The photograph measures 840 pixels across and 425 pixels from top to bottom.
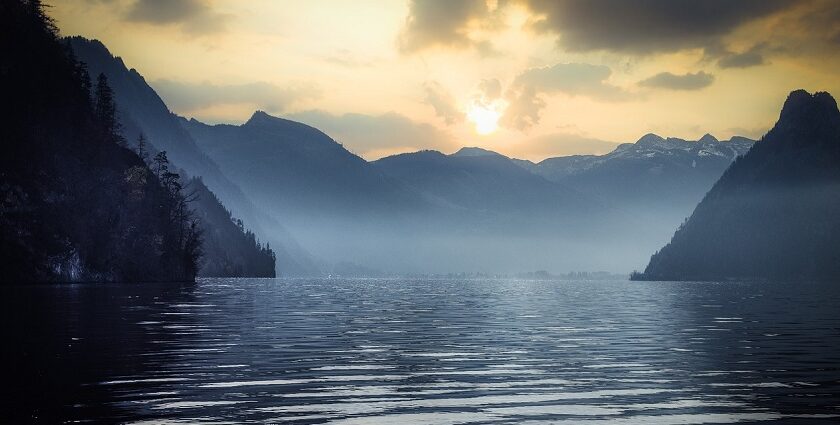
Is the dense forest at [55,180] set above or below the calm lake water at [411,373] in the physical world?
above

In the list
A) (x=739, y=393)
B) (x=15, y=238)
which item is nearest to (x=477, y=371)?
(x=739, y=393)

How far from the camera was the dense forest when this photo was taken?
150500 mm

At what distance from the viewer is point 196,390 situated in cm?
2770

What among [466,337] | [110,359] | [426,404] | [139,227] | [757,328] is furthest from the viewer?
[139,227]

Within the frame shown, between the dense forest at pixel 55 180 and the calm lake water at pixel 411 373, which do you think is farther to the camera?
the dense forest at pixel 55 180

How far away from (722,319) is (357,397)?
2290 inches

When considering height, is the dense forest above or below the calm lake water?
above

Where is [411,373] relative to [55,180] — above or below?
below

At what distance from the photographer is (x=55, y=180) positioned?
164 meters

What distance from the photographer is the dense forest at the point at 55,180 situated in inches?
5925

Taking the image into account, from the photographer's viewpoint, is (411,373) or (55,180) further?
(55,180)

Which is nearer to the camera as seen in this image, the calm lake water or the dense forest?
the calm lake water

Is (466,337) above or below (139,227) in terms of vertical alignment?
below

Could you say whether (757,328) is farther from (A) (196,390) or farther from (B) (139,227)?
(B) (139,227)
